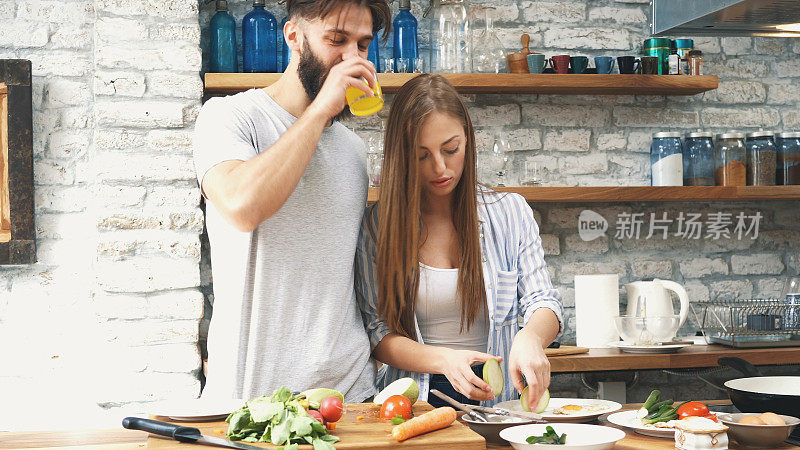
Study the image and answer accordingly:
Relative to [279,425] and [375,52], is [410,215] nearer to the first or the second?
[279,425]

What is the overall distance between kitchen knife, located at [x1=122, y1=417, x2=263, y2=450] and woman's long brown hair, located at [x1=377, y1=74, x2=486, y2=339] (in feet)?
2.11

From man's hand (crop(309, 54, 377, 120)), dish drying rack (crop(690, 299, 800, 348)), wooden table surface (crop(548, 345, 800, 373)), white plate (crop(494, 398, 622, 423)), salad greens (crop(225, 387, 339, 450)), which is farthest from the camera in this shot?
dish drying rack (crop(690, 299, 800, 348))

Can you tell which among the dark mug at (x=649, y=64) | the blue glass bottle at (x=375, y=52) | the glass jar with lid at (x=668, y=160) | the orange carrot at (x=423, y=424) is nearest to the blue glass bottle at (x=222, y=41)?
the blue glass bottle at (x=375, y=52)

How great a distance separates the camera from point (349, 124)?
11.9 feet

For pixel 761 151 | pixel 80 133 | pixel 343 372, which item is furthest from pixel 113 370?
pixel 761 151

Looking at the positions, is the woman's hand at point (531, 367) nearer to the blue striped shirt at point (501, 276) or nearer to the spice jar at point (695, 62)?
the blue striped shirt at point (501, 276)

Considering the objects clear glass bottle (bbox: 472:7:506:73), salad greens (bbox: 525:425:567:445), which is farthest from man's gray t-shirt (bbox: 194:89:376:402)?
clear glass bottle (bbox: 472:7:506:73)

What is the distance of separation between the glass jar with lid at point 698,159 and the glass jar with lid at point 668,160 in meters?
0.05

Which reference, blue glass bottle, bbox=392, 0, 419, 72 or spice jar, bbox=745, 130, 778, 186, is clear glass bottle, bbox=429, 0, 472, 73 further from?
spice jar, bbox=745, 130, 778, 186

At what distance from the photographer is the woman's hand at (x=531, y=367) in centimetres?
162

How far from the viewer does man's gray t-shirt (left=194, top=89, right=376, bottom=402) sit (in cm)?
177

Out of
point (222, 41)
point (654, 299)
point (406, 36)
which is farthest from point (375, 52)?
point (654, 299)

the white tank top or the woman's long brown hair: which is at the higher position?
the woman's long brown hair

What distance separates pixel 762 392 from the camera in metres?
1.62
